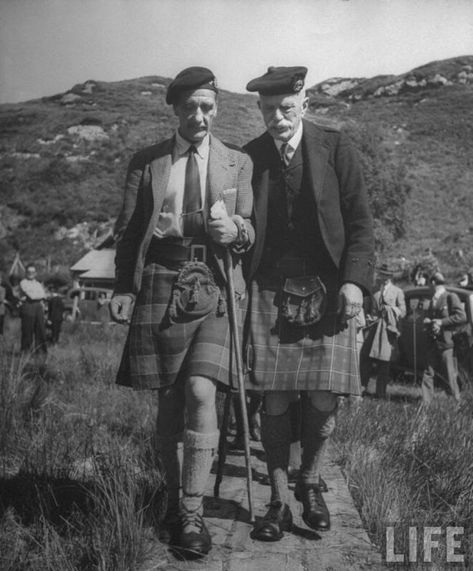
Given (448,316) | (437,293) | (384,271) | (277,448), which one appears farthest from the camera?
(384,271)

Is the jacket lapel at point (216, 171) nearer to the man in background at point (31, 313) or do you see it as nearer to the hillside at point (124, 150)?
the man in background at point (31, 313)

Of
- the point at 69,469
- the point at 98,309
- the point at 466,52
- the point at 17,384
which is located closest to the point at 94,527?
the point at 69,469

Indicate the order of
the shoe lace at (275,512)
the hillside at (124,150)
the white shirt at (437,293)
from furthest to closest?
the hillside at (124,150) → the white shirt at (437,293) → the shoe lace at (275,512)

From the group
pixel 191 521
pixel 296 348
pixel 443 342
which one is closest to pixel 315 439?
pixel 296 348

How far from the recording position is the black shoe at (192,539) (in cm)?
257

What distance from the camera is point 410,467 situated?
4.22 metres

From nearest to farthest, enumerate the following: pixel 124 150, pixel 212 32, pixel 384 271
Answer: pixel 212 32 < pixel 384 271 < pixel 124 150

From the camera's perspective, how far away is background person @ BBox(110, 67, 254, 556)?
2.79m

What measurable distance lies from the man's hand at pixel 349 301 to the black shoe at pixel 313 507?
0.79 metres

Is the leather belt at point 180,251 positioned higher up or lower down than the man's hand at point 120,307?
higher up

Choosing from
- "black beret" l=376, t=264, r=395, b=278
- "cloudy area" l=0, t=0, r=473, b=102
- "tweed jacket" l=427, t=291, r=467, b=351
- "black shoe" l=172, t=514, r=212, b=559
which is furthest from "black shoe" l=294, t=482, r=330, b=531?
"black beret" l=376, t=264, r=395, b=278

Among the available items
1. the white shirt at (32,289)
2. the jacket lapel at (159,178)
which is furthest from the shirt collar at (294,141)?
the white shirt at (32,289)

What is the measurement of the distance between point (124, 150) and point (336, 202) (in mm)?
46577

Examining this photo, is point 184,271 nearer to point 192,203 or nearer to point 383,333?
point 192,203
